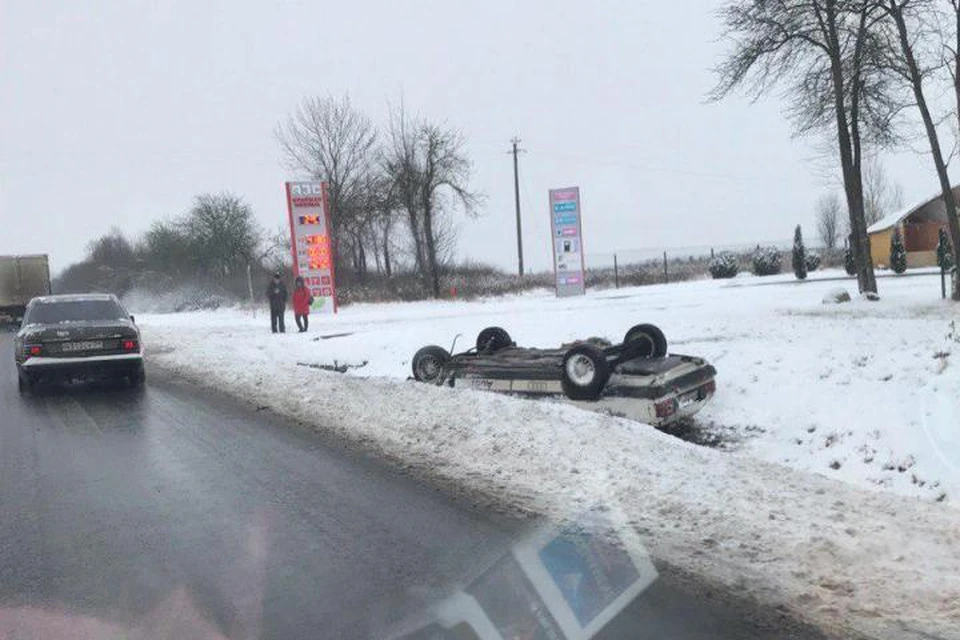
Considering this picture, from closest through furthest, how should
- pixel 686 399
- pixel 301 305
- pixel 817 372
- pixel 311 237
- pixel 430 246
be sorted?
pixel 686 399, pixel 817 372, pixel 301 305, pixel 311 237, pixel 430 246

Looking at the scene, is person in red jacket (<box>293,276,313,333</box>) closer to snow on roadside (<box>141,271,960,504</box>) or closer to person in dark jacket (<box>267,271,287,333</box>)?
person in dark jacket (<box>267,271,287,333</box>)

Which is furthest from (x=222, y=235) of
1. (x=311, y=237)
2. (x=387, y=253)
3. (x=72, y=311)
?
(x=72, y=311)

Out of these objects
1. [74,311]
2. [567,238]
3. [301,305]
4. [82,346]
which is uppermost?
[567,238]

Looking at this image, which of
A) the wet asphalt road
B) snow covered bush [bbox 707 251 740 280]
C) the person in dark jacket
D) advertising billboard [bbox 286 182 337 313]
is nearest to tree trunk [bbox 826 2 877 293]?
the wet asphalt road

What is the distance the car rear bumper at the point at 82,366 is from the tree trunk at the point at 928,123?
16.0m

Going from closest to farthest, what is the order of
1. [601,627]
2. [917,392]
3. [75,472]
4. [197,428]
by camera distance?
1. [601,627]
2. [75,472]
3. [917,392]
4. [197,428]

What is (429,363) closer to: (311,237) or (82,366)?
(82,366)

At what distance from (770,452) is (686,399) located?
1.04 meters

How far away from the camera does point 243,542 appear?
4.95 metres

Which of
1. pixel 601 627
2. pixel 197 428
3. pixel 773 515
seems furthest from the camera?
pixel 197 428

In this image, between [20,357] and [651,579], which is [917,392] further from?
[20,357]

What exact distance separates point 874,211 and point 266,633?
205ft

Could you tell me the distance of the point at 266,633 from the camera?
3.66 m

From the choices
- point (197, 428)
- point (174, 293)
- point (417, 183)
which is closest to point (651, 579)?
point (197, 428)
